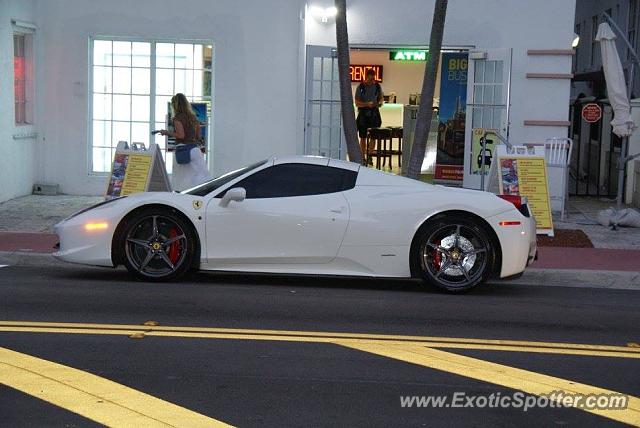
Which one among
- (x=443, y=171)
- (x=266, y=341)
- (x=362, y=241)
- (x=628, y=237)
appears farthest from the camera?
(x=443, y=171)

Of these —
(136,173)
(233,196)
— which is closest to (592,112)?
(136,173)

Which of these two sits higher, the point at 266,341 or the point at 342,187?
the point at 342,187

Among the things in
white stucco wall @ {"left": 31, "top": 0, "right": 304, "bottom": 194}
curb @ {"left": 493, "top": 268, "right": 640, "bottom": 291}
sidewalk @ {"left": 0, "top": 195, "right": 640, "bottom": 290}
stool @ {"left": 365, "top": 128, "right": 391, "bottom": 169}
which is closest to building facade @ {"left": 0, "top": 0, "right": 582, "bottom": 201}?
white stucco wall @ {"left": 31, "top": 0, "right": 304, "bottom": 194}

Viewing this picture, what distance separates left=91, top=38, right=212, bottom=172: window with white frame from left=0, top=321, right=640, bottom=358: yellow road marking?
381 inches

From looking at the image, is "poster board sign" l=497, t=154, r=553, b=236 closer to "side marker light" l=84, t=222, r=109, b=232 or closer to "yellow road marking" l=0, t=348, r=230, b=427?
"side marker light" l=84, t=222, r=109, b=232

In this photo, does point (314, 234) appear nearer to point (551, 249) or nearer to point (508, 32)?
point (551, 249)

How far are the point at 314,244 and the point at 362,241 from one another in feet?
1.49

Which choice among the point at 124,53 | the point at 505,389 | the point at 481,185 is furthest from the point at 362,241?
the point at 124,53

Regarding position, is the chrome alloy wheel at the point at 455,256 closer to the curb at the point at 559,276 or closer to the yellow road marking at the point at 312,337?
the curb at the point at 559,276

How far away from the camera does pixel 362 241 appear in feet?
34.0

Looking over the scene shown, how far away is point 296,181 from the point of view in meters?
10.6

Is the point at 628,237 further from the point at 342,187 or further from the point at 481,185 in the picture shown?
the point at 342,187

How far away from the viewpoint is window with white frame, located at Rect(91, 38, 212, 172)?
17.6m

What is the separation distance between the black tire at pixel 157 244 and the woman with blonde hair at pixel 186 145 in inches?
148
